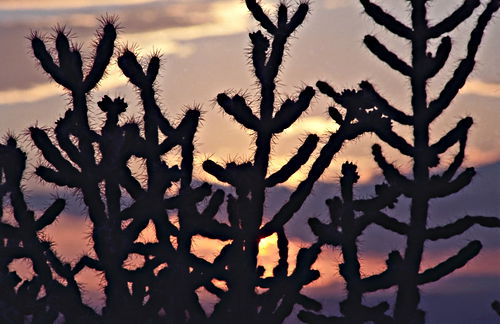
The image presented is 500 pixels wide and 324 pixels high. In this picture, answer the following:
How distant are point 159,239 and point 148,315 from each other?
1.03m

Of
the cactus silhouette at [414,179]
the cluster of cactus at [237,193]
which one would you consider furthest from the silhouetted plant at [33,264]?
the cactus silhouette at [414,179]

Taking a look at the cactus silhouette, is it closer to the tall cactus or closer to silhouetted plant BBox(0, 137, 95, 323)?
the tall cactus

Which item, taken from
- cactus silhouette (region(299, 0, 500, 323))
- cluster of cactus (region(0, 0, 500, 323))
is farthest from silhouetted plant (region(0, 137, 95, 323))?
cactus silhouette (region(299, 0, 500, 323))

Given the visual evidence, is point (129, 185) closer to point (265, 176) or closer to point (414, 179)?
point (265, 176)

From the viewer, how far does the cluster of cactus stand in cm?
1189

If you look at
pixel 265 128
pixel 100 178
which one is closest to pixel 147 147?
pixel 100 178

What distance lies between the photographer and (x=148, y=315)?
12711mm

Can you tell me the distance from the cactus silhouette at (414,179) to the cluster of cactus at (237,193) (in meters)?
0.02

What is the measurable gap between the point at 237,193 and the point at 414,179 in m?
2.40

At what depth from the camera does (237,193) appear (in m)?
12.0

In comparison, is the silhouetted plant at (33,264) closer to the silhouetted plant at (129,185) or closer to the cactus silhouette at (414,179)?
the silhouetted plant at (129,185)

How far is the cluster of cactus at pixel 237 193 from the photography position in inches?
468

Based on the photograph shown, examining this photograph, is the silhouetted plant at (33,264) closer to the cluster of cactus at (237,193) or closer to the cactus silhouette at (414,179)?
the cluster of cactus at (237,193)

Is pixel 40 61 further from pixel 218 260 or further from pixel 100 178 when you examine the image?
pixel 218 260
